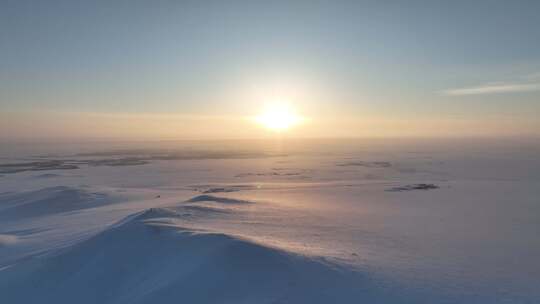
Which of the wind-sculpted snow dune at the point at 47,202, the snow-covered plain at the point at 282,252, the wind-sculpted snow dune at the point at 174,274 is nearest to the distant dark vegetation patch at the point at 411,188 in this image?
A: the snow-covered plain at the point at 282,252

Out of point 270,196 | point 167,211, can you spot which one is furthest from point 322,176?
point 167,211

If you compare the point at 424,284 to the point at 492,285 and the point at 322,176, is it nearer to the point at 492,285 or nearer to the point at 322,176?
the point at 492,285

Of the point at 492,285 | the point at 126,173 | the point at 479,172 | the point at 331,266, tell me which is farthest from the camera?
the point at 126,173

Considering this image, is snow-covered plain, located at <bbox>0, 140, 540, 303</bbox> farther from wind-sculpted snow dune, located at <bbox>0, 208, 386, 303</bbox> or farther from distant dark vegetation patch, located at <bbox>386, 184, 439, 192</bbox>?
distant dark vegetation patch, located at <bbox>386, 184, 439, 192</bbox>

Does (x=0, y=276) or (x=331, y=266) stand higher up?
(x=331, y=266)

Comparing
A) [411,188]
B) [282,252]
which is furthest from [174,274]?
[411,188]
